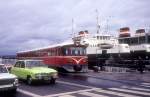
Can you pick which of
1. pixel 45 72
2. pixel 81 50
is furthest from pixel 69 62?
pixel 45 72

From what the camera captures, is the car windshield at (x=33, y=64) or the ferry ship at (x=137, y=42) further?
the ferry ship at (x=137, y=42)

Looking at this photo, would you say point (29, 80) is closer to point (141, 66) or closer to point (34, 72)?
point (34, 72)

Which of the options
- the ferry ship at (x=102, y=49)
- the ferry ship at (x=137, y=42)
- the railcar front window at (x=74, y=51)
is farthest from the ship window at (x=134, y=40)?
the railcar front window at (x=74, y=51)

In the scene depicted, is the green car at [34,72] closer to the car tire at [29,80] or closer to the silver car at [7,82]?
the car tire at [29,80]

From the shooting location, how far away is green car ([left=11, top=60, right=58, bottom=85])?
18.6 m

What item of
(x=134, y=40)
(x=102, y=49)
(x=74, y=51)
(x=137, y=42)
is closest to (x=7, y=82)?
(x=74, y=51)

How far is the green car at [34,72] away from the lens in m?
18.6

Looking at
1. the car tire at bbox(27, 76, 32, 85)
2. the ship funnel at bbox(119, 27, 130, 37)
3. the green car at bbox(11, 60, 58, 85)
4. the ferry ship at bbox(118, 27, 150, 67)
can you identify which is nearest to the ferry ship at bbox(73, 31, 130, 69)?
the ferry ship at bbox(118, 27, 150, 67)

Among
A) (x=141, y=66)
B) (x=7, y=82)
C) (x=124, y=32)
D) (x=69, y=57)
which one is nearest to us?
(x=7, y=82)

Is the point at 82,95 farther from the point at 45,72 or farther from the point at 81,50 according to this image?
the point at 81,50

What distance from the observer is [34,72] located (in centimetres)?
1859

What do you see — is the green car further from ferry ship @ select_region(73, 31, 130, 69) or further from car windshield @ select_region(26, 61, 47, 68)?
ferry ship @ select_region(73, 31, 130, 69)

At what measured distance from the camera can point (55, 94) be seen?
14.3m

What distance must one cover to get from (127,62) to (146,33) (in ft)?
40.7
